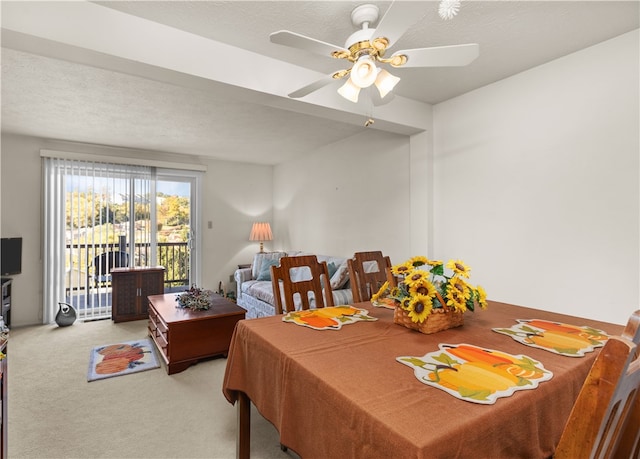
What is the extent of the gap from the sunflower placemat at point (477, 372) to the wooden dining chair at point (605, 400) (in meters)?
0.17

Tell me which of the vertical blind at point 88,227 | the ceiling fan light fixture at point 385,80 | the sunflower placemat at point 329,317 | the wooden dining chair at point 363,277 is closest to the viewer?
the sunflower placemat at point 329,317

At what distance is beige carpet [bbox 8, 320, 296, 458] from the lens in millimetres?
1854

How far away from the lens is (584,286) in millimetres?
2244

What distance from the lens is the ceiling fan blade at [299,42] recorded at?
1430mm

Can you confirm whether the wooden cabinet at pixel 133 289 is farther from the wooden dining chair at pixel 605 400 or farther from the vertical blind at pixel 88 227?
the wooden dining chair at pixel 605 400

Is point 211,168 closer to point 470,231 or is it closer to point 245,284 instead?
point 245,284

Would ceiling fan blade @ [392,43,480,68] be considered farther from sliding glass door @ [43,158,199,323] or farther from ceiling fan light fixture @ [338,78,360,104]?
sliding glass door @ [43,158,199,323]

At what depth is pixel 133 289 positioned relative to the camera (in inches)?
180

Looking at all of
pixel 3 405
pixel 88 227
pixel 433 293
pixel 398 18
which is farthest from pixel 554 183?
pixel 88 227

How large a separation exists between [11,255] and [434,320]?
202 inches

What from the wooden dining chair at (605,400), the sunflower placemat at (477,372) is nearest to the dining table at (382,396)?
the sunflower placemat at (477,372)

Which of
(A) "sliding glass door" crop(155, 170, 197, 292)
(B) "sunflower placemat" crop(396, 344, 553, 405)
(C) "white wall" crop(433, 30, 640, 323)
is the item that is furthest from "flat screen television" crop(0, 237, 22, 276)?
(C) "white wall" crop(433, 30, 640, 323)

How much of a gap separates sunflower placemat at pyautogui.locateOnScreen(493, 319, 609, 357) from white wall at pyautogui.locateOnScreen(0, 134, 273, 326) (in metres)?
5.01

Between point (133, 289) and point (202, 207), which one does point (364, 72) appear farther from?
point (202, 207)
